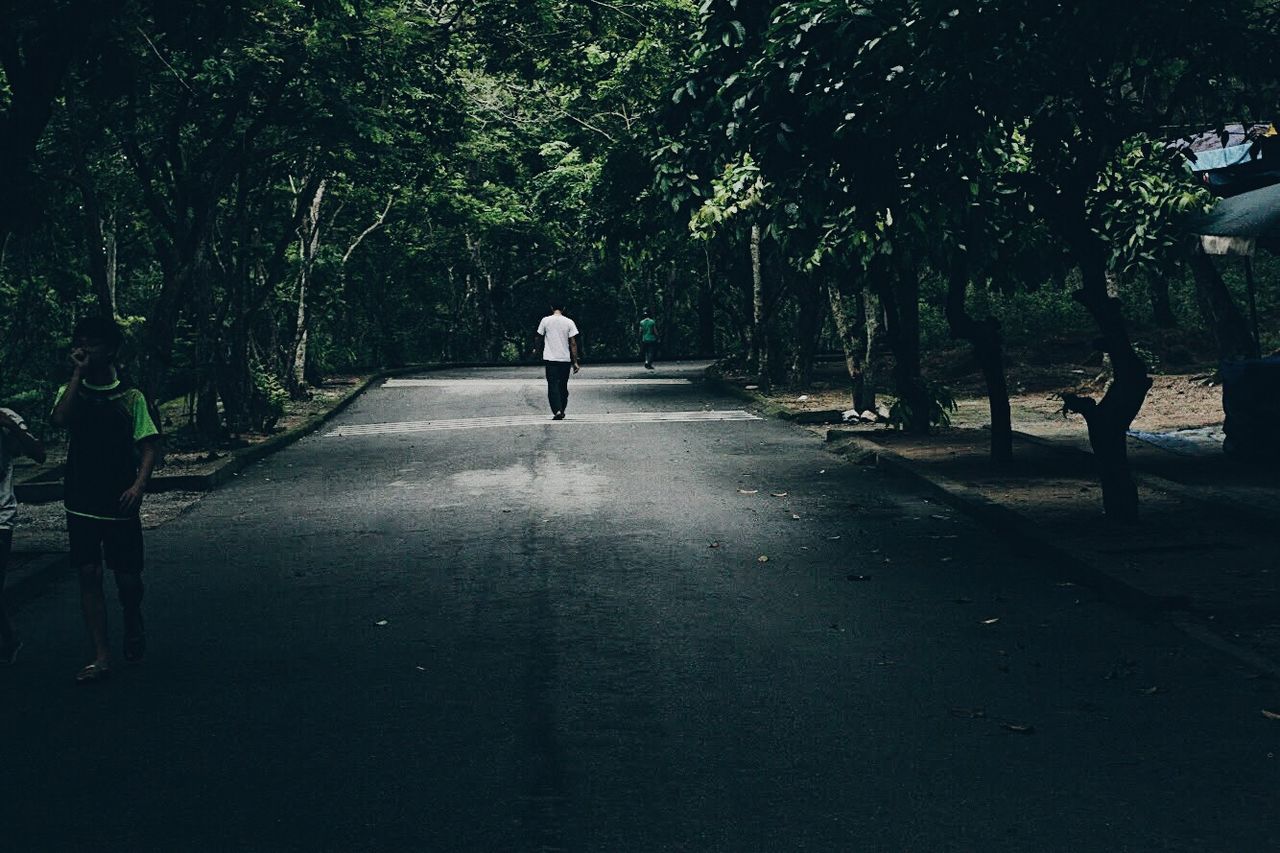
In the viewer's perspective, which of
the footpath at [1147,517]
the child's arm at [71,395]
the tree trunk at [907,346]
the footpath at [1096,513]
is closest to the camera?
the child's arm at [71,395]

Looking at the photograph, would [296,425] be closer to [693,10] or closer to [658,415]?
[658,415]

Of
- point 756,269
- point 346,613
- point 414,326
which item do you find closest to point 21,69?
point 346,613

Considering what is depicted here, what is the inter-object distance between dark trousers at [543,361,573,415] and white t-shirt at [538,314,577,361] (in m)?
0.09

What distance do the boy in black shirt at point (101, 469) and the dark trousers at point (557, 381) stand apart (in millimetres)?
16533

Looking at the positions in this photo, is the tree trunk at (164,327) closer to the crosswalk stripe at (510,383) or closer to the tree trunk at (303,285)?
the tree trunk at (303,285)

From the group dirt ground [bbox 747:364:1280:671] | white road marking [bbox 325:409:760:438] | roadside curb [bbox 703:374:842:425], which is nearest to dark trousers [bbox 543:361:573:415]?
white road marking [bbox 325:409:760:438]

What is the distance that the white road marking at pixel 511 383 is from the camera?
118ft

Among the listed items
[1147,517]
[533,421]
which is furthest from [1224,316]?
[1147,517]

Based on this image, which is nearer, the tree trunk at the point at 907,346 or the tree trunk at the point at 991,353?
the tree trunk at the point at 991,353

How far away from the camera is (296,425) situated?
2402 cm

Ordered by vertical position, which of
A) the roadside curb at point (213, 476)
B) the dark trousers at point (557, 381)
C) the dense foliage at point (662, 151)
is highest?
the dense foliage at point (662, 151)

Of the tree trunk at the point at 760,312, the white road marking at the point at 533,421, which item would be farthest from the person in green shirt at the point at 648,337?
the white road marking at the point at 533,421

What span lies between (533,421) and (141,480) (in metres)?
16.9

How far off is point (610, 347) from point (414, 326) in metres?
7.32
